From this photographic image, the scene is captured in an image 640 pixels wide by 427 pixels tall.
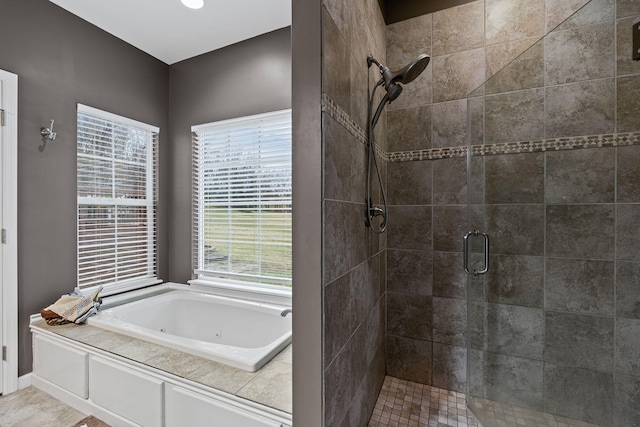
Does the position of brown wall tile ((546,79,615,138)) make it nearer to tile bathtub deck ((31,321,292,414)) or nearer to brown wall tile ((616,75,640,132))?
brown wall tile ((616,75,640,132))

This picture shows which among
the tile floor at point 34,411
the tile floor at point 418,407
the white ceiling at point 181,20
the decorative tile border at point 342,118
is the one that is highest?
the white ceiling at point 181,20

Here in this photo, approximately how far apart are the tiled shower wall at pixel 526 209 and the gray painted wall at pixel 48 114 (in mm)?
2493

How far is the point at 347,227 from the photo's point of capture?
126 cm

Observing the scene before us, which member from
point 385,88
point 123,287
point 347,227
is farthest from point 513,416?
point 123,287

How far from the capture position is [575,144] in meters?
1.34

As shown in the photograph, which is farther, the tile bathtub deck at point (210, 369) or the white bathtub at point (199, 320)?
the white bathtub at point (199, 320)

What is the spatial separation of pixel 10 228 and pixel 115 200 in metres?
0.78

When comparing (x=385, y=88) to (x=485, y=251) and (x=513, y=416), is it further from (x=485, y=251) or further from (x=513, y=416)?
(x=513, y=416)

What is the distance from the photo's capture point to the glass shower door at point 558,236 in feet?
4.02

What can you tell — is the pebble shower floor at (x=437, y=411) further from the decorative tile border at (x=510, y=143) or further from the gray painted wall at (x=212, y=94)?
the gray painted wall at (x=212, y=94)

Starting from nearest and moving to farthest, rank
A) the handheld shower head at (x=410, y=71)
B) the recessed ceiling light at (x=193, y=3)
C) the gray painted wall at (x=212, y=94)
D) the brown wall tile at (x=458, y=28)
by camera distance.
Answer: the handheld shower head at (x=410, y=71)
the brown wall tile at (x=458, y=28)
the recessed ceiling light at (x=193, y=3)
the gray painted wall at (x=212, y=94)

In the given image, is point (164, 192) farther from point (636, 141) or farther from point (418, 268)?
point (636, 141)

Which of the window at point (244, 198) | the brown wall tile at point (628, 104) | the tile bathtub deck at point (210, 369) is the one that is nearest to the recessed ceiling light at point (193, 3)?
the window at point (244, 198)

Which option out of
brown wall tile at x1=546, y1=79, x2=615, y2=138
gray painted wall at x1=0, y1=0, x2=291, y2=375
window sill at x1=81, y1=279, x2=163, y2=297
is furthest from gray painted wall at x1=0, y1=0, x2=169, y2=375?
brown wall tile at x1=546, y1=79, x2=615, y2=138
